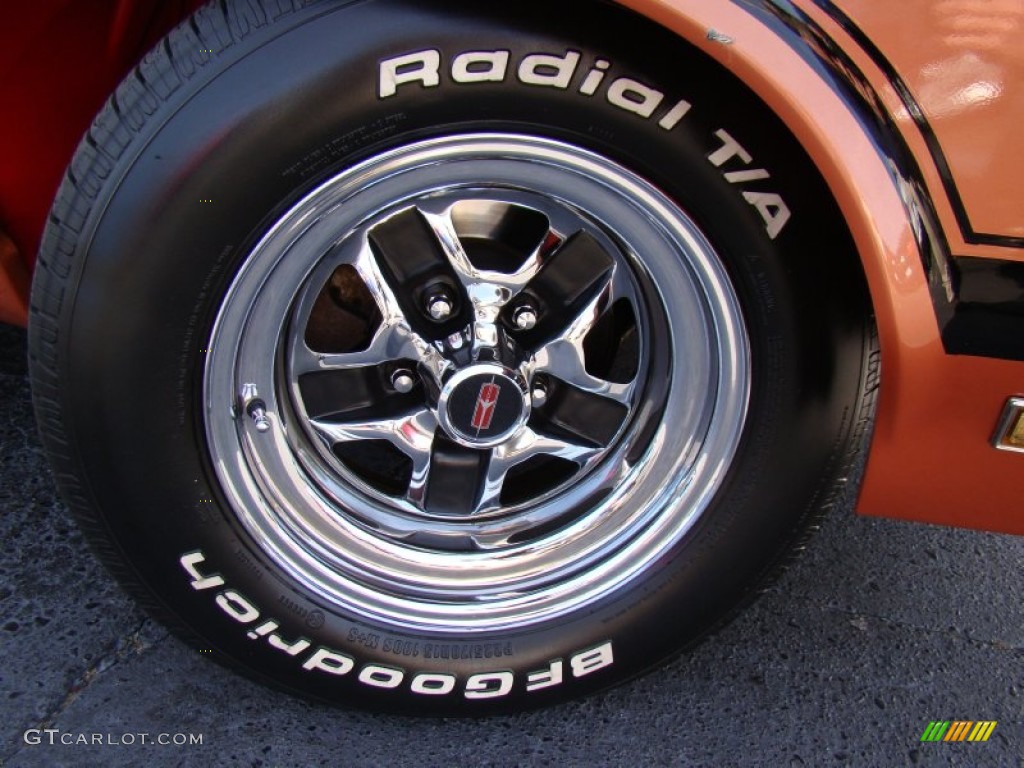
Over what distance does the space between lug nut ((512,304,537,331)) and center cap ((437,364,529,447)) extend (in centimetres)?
8

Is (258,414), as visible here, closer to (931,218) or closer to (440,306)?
(440,306)

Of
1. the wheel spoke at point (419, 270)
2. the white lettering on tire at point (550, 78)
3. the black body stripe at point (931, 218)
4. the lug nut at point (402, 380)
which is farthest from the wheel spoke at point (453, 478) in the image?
the black body stripe at point (931, 218)

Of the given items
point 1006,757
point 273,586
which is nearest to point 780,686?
point 1006,757

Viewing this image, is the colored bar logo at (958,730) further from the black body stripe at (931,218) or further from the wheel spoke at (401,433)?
the wheel spoke at (401,433)

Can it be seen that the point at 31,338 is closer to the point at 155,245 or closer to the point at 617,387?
the point at 155,245

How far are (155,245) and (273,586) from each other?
1.87ft

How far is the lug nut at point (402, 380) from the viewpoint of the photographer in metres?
1.64

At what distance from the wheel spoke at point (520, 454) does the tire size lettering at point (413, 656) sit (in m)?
0.26

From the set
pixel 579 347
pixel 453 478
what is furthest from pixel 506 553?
pixel 579 347

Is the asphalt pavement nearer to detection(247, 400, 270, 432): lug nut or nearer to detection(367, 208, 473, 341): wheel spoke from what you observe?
detection(247, 400, 270, 432): lug nut

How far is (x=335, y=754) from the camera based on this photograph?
1627 mm

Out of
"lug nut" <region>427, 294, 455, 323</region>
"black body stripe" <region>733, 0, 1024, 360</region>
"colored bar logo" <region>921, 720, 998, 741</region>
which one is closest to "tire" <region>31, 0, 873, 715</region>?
"lug nut" <region>427, 294, 455, 323</region>

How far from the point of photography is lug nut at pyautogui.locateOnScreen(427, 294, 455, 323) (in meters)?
1.56

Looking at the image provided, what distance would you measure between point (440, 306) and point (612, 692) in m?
0.77
